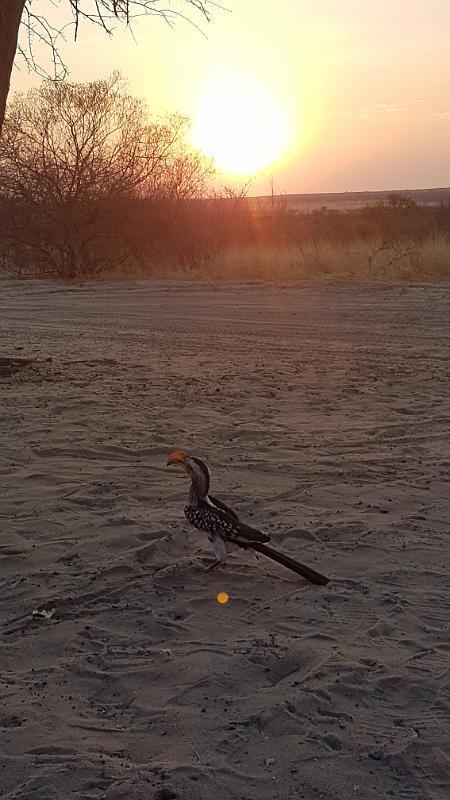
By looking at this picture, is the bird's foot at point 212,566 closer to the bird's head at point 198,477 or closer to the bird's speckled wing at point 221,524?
the bird's speckled wing at point 221,524

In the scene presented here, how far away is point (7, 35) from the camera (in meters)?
6.31

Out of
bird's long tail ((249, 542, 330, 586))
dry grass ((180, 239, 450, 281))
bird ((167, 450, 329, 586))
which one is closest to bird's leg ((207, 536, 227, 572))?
bird ((167, 450, 329, 586))

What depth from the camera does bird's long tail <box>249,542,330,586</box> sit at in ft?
12.6

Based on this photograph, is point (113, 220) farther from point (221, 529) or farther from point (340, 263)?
point (221, 529)

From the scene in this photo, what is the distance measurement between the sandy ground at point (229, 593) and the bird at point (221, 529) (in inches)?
3.9

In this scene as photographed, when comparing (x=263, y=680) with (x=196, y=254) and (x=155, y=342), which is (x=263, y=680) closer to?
(x=155, y=342)

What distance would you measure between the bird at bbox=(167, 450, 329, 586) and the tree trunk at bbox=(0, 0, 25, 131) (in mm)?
3777

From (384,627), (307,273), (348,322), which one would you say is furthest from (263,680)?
(307,273)

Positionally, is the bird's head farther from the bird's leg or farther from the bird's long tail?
the bird's long tail

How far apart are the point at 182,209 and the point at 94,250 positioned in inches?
142

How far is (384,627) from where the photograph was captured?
3.45 metres

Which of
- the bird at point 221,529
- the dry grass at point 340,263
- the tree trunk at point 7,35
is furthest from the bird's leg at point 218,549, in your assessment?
the dry grass at point 340,263

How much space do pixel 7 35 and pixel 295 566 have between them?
15.5ft

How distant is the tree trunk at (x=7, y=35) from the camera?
247 inches
